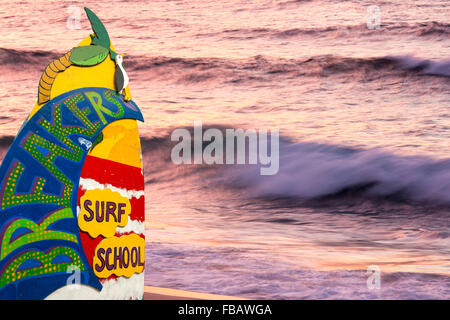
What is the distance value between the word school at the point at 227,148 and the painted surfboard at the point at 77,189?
1250 cm

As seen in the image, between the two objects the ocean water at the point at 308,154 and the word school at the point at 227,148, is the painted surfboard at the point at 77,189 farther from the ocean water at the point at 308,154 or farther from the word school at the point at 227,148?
the word school at the point at 227,148

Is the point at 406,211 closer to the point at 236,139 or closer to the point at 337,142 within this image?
the point at 337,142

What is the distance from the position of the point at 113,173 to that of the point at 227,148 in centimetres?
1445

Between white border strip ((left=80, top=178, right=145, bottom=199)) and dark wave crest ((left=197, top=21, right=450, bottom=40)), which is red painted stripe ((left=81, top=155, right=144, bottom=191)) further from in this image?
dark wave crest ((left=197, top=21, right=450, bottom=40))

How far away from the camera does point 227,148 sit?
17.3 m

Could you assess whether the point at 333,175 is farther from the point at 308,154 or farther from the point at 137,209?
the point at 137,209

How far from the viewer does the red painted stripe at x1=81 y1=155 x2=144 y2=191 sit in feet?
9.05

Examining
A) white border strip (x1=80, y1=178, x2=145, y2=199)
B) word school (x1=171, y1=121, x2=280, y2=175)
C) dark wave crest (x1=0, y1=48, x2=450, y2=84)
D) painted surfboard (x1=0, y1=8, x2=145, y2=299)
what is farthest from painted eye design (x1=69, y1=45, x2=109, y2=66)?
dark wave crest (x1=0, y1=48, x2=450, y2=84)

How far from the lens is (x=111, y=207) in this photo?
2893mm

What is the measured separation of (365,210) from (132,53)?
15679 mm

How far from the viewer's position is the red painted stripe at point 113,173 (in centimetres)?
276

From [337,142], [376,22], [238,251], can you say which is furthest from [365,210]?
[376,22]

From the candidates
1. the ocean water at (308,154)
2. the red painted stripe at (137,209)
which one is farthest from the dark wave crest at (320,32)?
the red painted stripe at (137,209)

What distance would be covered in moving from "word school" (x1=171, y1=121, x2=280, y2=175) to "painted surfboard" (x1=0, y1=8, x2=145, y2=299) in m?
12.5
